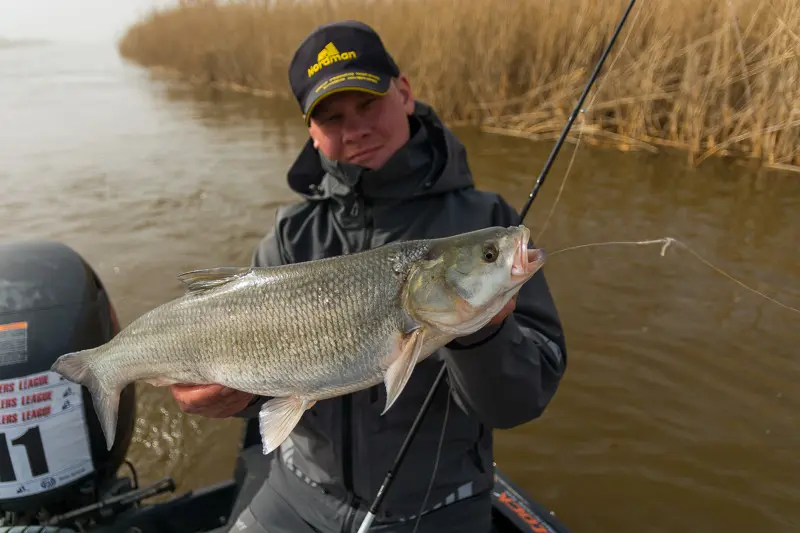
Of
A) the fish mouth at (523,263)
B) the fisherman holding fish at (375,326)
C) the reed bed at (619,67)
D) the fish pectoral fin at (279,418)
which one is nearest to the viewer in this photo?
the fish mouth at (523,263)

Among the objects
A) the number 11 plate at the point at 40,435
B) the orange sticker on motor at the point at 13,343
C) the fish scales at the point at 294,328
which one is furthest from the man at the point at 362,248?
the orange sticker on motor at the point at 13,343

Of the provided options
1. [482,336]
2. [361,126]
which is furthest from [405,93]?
[482,336]

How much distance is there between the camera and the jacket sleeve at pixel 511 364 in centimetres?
161

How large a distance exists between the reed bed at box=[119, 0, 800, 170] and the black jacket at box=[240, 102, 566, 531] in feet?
13.6

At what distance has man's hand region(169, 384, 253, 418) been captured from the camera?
1.87 m

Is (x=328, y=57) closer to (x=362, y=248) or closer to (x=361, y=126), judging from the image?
(x=361, y=126)

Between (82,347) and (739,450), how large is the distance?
3.71 meters

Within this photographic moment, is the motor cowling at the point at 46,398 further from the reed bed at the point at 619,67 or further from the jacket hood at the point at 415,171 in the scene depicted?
the reed bed at the point at 619,67

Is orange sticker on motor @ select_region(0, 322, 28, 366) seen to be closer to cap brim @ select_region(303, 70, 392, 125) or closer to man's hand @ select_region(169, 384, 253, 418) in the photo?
man's hand @ select_region(169, 384, 253, 418)

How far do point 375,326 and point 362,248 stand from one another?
0.64 meters

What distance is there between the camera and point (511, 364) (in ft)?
5.42

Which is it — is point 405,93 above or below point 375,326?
above

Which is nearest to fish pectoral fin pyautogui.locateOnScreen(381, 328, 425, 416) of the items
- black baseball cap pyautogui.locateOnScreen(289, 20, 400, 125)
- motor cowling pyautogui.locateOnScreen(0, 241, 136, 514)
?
black baseball cap pyautogui.locateOnScreen(289, 20, 400, 125)

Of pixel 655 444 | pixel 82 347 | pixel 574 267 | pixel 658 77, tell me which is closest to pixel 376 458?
pixel 82 347
